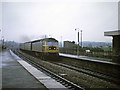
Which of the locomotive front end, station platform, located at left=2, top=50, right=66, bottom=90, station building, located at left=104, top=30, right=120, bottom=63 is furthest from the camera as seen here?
the locomotive front end

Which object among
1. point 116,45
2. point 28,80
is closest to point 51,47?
point 116,45

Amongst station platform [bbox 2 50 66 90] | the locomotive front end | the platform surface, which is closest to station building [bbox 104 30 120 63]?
station platform [bbox 2 50 66 90]

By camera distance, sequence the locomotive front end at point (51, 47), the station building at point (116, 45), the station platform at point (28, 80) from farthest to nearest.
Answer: the locomotive front end at point (51, 47)
the station building at point (116, 45)
the station platform at point (28, 80)

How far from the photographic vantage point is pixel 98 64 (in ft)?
49.0

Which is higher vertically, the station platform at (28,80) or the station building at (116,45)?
the station building at (116,45)

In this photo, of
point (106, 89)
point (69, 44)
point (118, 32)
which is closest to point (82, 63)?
point (118, 32)

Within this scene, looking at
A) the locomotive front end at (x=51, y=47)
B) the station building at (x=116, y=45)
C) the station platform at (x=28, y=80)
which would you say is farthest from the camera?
the locomotive front end at (x=51, y=47)

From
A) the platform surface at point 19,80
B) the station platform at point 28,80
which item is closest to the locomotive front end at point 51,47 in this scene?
the station platform at point 28,80

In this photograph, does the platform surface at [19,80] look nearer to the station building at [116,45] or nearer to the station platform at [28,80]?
the station platform at [28,80]

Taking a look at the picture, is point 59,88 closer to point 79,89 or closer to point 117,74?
point 79,89

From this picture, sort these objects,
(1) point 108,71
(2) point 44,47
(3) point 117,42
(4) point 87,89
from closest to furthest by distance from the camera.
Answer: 1. (4) point 87,89
2. (1) point 108,71
3. (3) point 117,42
4. (2) point 44,47

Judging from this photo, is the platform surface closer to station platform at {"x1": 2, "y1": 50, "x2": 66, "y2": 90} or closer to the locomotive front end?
station platform at {"x1": 2, "y1": 50, "x2": 66, "y2": 90}

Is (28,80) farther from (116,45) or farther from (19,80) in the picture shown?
(116,45)

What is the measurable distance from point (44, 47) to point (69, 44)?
85.4 feet
